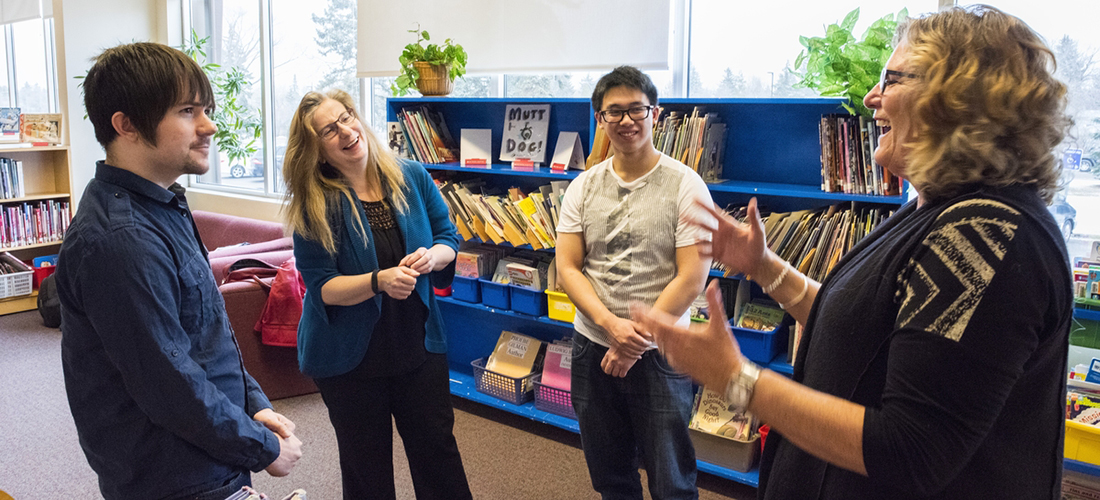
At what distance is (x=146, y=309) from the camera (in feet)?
4.10

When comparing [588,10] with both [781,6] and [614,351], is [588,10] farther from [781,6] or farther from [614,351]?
[614,351]

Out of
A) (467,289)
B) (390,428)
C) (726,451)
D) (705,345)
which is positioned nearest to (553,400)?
(467,289)

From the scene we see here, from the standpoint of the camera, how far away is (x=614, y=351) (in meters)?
2.14

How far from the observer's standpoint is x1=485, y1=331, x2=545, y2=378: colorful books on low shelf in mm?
3504

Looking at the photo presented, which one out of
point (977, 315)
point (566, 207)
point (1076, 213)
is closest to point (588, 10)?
point (566, 207)

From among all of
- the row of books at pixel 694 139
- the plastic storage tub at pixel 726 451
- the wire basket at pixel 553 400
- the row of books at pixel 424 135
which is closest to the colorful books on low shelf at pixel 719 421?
the plastic storage tub at pixel 726 451

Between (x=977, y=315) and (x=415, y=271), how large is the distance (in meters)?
1.50

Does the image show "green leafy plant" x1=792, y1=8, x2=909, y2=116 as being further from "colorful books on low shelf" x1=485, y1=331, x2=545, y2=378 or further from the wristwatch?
"colorful books on low shelf" x1=485, y1=331, x2=545, y2=378

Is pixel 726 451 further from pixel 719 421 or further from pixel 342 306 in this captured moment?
pixel 342 306

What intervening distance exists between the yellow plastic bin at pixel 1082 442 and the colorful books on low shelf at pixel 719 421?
1002 mm

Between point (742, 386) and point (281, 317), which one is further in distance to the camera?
point (281, 317)

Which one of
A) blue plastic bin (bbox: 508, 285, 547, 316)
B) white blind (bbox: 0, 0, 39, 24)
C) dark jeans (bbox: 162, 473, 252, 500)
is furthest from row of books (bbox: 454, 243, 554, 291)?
white blind (bbox: 0, 0, 39, 24)

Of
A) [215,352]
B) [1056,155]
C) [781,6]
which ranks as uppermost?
[781,6]

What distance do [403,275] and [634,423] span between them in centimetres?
87
